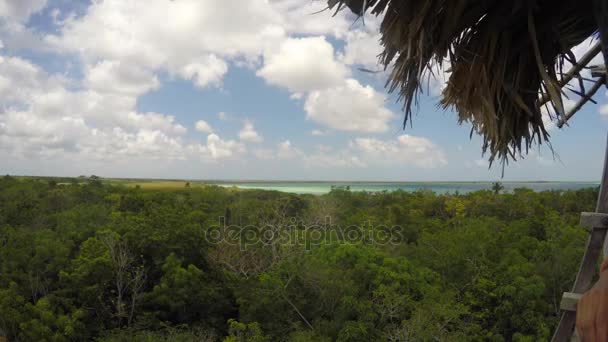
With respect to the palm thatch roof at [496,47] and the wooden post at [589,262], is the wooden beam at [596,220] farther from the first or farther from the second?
the palm thatch roof at [496,47]

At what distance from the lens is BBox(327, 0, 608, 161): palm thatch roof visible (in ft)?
4.57

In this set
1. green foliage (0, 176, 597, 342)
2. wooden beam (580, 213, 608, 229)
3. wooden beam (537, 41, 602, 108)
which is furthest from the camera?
green foliage (0, 176, 597, 342)

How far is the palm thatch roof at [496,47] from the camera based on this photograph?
1.39m

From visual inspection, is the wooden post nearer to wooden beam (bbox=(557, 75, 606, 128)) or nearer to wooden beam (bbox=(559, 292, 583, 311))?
wooden beam (bbox=(559, 292, 583, 311))

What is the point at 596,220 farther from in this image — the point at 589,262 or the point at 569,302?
the point at 569,302

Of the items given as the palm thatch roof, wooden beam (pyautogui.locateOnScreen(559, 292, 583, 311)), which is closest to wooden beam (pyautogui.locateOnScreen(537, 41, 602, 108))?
the palm thatch roof

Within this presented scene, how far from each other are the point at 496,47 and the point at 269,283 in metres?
12.4

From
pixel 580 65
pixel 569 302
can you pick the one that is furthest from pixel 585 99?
pixel 569 302

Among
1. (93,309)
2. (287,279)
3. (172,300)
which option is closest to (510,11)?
(287,279)

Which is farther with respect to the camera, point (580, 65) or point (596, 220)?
point (580, 65)

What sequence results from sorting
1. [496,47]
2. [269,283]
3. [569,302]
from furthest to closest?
[269,283] < [496,47] < [569,302]

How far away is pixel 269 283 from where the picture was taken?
518 inches

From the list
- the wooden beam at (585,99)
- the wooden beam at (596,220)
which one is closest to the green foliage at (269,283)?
the wooden beam at (585,99)

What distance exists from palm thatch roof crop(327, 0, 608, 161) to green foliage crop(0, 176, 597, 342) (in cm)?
965
